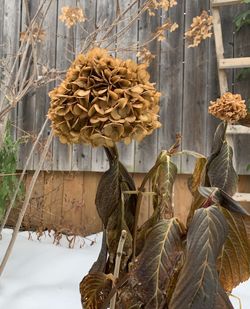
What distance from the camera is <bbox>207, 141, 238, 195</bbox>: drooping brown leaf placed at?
60 centimetres

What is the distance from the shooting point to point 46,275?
2223 mm

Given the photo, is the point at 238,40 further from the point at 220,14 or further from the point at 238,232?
the point at 238,232

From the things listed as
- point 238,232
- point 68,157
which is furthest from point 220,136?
point 68,157

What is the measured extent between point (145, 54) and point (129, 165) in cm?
83

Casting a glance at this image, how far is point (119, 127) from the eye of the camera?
550 millimetres

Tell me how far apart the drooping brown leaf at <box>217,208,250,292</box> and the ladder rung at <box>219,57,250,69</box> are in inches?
83.8

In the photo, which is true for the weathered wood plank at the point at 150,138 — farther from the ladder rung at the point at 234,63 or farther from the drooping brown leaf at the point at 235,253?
the drooping brown leaf at the point at 235,253

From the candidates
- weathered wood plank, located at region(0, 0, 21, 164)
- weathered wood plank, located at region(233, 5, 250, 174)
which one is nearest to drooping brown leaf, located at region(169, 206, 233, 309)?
weathered wood plank, located at region(233, 5, 250, 174)

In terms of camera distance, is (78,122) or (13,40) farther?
(13,40)

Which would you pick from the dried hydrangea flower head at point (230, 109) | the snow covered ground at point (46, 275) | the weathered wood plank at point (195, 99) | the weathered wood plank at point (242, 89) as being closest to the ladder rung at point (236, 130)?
the weathered wood plank at point (242, 89)

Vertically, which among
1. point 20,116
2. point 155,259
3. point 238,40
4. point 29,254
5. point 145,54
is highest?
point 238,40

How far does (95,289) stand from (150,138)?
2425 millimetres

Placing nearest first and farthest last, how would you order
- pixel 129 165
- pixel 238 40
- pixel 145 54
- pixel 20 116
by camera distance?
pixel 145 54, pixel 238 40, pixel 129 165, pixel 20 116

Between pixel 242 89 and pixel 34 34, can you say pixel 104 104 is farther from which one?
pixel 242 89
